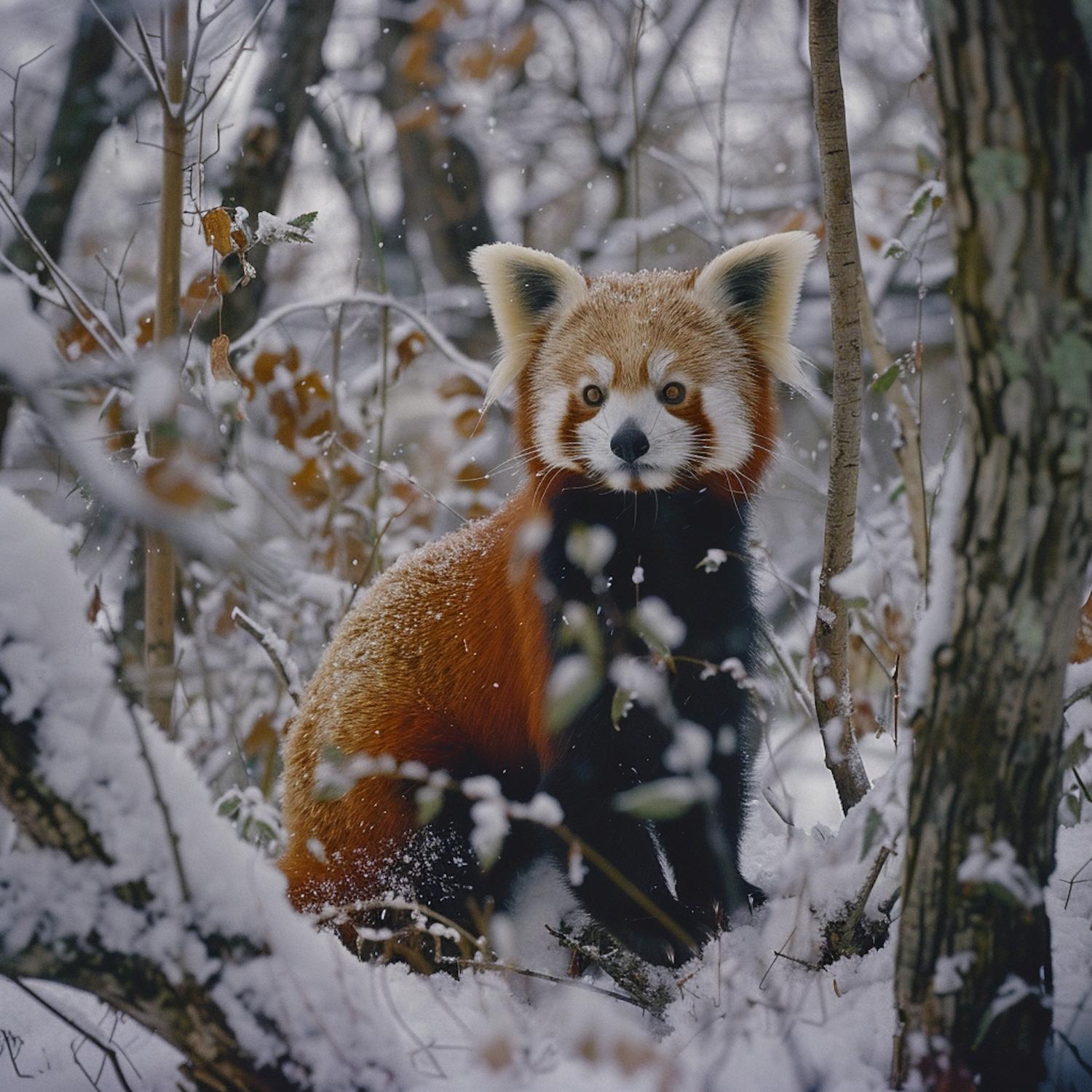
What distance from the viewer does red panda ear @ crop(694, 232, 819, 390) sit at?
8.33 ft

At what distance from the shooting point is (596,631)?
222 centimetres

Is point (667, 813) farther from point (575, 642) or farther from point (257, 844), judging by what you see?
point (257, 844)

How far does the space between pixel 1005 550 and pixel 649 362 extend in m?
1.39

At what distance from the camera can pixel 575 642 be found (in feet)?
7.66

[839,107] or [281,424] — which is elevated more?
[839,107]

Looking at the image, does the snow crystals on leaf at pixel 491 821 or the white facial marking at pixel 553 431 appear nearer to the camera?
the snow crystals on leaf at pixel 491 821

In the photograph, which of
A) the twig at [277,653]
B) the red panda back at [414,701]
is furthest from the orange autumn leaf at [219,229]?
the twig at [277,653]

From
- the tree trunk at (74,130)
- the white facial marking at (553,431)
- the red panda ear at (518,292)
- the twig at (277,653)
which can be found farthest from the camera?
the tree trunk at (74,130)

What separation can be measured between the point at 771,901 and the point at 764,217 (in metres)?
5.77

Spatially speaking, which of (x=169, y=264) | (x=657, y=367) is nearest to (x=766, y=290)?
(x=657, y=367)

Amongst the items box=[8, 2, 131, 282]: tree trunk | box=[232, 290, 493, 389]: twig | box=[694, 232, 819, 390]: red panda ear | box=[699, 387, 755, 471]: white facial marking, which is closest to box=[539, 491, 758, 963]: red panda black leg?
box=[699, 387, 755, 471]: white facial marking

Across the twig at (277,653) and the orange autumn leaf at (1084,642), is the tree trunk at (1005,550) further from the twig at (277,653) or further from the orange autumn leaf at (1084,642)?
the twig at (277,653)

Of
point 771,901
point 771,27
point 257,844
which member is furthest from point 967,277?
point 771,27

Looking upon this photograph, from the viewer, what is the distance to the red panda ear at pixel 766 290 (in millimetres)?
2539
